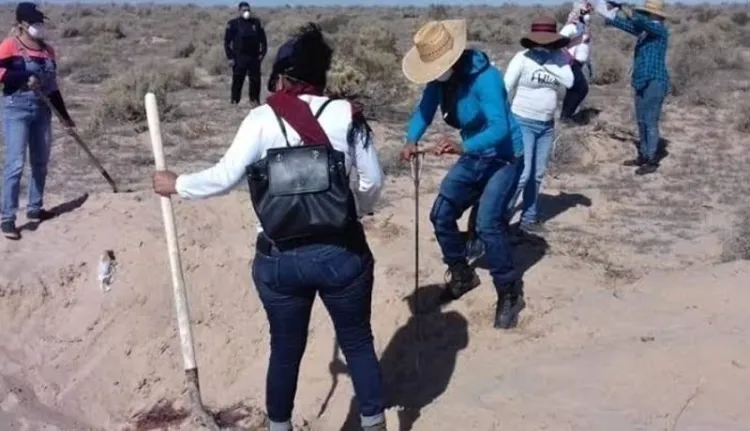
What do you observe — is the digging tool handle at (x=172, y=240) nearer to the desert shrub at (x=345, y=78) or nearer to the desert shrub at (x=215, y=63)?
the desert shrub at (x=345, y=78)

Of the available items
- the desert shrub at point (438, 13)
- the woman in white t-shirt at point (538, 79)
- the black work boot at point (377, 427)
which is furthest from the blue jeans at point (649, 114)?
the desert shrub at point (438, 13)

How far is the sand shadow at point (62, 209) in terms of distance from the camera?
7.75 m

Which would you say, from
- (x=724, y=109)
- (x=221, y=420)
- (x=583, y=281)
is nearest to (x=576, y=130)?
(x=724, y=109)

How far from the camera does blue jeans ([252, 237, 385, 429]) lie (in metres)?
4.18

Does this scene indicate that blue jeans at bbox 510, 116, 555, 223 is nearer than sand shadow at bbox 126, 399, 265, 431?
No

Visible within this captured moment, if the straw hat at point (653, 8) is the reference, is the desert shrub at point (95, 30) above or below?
below

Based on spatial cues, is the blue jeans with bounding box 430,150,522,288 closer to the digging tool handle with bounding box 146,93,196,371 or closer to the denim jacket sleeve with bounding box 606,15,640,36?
the digging tool handle with bounding box 146,93,196,371

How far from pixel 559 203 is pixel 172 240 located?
228 inches

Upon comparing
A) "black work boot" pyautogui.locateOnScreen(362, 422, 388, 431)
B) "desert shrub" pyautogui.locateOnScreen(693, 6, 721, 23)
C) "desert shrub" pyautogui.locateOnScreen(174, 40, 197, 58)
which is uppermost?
"black work boot" pyautogui.locateOnScreen(362, 422, 388, 431)

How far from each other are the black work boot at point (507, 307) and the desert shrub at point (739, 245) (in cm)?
246

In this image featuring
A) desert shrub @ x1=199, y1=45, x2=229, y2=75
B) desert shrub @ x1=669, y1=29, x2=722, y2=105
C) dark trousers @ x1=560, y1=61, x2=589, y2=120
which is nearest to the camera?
dark trousers @ x1=560, y1=61, x2=589, y2=120

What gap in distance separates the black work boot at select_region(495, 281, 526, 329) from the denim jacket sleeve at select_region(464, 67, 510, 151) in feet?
3.49

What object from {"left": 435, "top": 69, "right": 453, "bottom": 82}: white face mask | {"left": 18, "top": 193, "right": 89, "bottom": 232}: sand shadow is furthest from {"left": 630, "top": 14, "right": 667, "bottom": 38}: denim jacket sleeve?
{"left": 18, "top": 193, "right": 89, "bottom": 232}: sand shadow

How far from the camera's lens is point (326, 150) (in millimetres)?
4035
